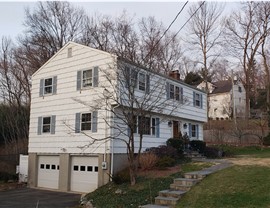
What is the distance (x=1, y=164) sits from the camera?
22703 mm

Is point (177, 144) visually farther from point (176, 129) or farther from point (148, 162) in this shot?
point (148, 162)

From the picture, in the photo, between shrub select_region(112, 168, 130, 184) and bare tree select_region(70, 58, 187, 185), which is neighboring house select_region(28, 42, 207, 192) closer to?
bare tree select_region(70, 58, 187, 185)

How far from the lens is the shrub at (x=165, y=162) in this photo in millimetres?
15156

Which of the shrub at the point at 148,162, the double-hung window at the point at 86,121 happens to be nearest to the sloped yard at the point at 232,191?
the shrub at the point at 148,162

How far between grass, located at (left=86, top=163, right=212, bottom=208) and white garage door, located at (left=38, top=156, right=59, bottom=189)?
17.8 ft

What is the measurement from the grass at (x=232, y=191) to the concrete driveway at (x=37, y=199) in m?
5.68

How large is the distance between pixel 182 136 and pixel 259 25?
22648 mm

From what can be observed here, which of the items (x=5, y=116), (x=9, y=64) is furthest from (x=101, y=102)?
(x=9, y=64)

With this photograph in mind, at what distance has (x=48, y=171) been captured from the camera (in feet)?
62.1

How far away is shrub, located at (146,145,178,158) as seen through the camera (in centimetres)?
1700

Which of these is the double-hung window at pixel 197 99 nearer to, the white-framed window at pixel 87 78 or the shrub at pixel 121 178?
the white-framed window at pixel 87 78

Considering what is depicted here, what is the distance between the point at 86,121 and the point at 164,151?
4.66 m

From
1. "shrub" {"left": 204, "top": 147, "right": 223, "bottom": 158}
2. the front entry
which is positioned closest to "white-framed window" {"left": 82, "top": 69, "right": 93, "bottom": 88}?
the front entry

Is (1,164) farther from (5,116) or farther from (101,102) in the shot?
(101,102)
